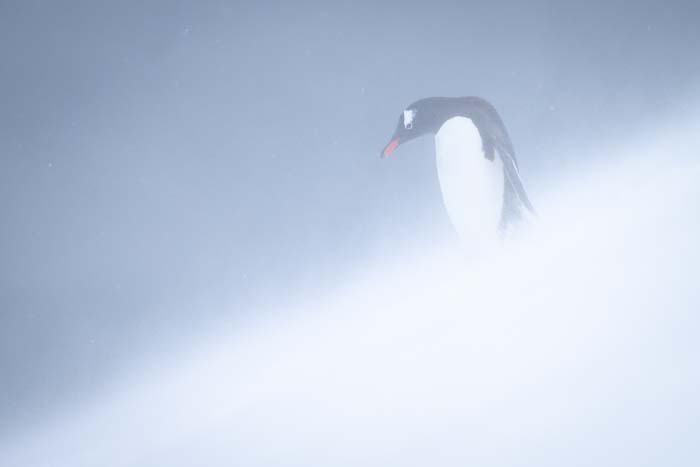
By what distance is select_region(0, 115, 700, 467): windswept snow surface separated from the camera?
2.61 ft

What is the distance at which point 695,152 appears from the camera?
1.52 metres

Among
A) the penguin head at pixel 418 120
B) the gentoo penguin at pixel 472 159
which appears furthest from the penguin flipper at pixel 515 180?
the penguin head at pixel 418 120

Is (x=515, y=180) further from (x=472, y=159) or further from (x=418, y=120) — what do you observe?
(x=418, y=120)

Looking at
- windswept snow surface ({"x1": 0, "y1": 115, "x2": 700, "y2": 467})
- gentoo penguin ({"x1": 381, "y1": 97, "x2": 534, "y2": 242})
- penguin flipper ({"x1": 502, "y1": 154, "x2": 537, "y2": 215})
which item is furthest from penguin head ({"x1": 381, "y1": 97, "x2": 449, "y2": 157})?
windswept snow surface ({"x1": 0, "y1": 115, "x2": 700, "y2": 467})

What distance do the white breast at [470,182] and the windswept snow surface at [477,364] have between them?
8cm

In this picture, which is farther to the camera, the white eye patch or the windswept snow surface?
the white eye patch

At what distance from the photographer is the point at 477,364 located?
0.98 m

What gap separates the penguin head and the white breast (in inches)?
1.4

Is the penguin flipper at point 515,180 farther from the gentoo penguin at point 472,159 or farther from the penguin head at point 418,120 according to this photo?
the penguin head at point 418,120

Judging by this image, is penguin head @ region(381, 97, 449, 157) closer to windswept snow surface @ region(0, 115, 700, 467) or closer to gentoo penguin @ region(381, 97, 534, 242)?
gentoo penguin @ region(381, 97, 534, 242)

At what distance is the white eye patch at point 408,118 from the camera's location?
139 centimetres

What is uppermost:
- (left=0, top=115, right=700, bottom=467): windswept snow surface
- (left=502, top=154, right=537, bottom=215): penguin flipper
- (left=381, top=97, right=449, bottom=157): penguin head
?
(left=381, top=97, right=449, bottom=157): penguin head

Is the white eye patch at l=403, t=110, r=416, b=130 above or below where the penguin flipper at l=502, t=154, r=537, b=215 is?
above

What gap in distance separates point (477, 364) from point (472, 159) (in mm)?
654
